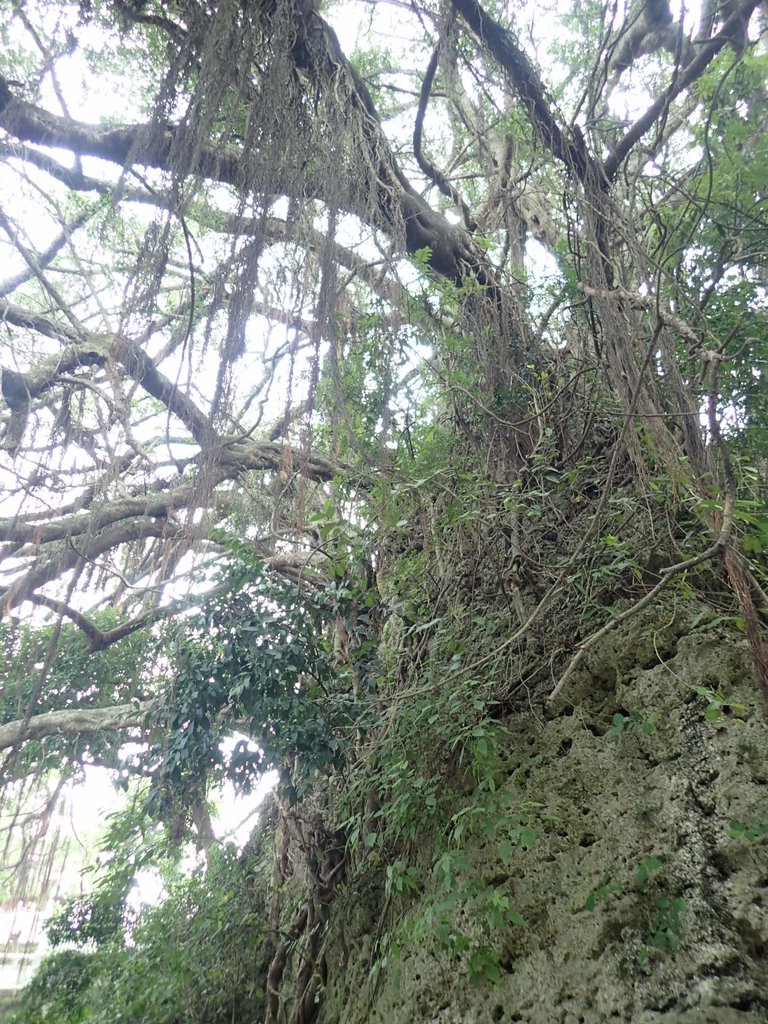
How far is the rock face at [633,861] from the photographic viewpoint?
60.2 inches

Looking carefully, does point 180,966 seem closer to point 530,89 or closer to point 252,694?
point 252,694

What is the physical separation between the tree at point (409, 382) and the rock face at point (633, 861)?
128mm

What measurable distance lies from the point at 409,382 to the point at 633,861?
8.85 feet

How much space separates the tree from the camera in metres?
2.27

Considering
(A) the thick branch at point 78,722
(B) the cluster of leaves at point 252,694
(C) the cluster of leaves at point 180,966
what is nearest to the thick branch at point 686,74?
(B) the cluster of leaves at point 252,694

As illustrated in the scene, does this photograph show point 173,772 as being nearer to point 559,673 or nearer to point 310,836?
point 310,836

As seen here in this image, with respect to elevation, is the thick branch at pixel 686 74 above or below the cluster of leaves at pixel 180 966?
above

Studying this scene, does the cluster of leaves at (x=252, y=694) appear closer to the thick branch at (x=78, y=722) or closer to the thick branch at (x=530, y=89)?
the thick branch at (x=78, y=722)

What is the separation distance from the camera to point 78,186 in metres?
4.24

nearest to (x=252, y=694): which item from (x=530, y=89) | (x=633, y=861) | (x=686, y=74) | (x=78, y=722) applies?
(x=633, y=861)

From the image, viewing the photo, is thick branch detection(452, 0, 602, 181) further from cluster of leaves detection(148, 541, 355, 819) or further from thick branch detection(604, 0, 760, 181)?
cluster of leaves detection(148, 541, 355, 819)

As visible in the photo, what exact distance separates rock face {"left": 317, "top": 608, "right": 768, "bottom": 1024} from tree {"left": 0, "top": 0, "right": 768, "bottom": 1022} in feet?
0.42

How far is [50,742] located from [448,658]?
12.2 ft

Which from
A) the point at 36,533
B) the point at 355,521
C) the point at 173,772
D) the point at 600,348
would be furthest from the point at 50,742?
the point at 600,348
